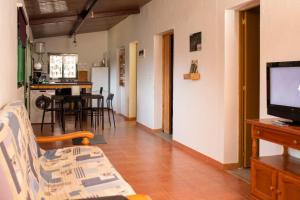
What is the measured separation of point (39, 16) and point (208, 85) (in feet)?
15.3

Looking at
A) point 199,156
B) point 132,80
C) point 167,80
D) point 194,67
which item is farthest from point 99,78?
point 199,156

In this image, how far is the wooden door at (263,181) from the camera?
8.78 ft

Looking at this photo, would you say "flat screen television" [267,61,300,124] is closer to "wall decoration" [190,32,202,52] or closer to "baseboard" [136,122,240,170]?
"baseboard" [136,122,240,170]

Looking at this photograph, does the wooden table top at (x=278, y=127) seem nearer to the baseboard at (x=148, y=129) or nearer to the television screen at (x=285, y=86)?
the television screen at (x=285, y=86)

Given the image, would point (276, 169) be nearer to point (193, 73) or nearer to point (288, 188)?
point (288, 188)

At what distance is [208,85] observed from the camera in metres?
4.57

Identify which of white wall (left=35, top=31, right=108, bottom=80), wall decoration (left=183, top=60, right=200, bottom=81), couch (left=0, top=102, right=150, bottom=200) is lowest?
couch (left=0, top=102, right=150, bottom=200)

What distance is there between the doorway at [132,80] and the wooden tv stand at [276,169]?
640 cm

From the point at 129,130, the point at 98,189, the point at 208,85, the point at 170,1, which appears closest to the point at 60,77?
the point at 129,130

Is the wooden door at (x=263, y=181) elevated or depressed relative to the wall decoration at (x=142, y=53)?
depressed

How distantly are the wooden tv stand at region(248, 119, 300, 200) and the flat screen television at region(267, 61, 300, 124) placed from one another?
177 millimetres

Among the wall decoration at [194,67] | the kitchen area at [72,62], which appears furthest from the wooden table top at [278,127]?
the kitchen area at [72,62]

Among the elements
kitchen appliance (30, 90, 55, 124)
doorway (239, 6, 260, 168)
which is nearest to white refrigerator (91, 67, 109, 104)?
kitchen appliance (30, 90, 55, 124)

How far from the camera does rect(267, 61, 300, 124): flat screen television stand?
2.63m
